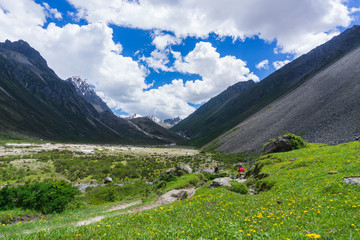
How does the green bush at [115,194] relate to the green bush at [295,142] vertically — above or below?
above

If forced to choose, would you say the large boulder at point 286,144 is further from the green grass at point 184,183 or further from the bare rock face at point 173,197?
the bare rock face at point 173,197

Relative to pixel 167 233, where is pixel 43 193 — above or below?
above

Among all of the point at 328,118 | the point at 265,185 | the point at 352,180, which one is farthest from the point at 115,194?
the point at 328,118

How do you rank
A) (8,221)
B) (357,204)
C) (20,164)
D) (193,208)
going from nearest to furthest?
(357,204) → (193,208) → (8,221) → (20,164)

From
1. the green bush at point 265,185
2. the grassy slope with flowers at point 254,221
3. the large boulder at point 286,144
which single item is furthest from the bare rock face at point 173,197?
the large boulder at point 286,144

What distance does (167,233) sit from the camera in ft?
26.5

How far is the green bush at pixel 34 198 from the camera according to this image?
1833cm

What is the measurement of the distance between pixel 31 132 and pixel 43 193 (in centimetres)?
17717

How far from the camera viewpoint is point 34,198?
1861 centimetres

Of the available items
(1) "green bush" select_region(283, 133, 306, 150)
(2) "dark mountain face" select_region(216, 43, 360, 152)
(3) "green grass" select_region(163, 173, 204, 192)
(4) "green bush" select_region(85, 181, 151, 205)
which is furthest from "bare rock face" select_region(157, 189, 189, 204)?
(2) "dark mountain face" select_region(216, 43, 360, 152)

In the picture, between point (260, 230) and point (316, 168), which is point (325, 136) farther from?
point (260, 230)

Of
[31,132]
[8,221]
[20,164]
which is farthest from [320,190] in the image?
[31,132]

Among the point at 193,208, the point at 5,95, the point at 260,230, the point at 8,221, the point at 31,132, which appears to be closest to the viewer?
the point at 260,230

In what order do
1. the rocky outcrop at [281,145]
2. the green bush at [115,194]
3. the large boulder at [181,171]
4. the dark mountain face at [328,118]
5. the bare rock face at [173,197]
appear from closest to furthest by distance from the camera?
1. the bare rock face at [173,197]
2. the green bush at [115,194]
3. the large boulder at [181,171]
4. the rocky outcrop at [281,145]
5. the dark mountain face at [328,118]
